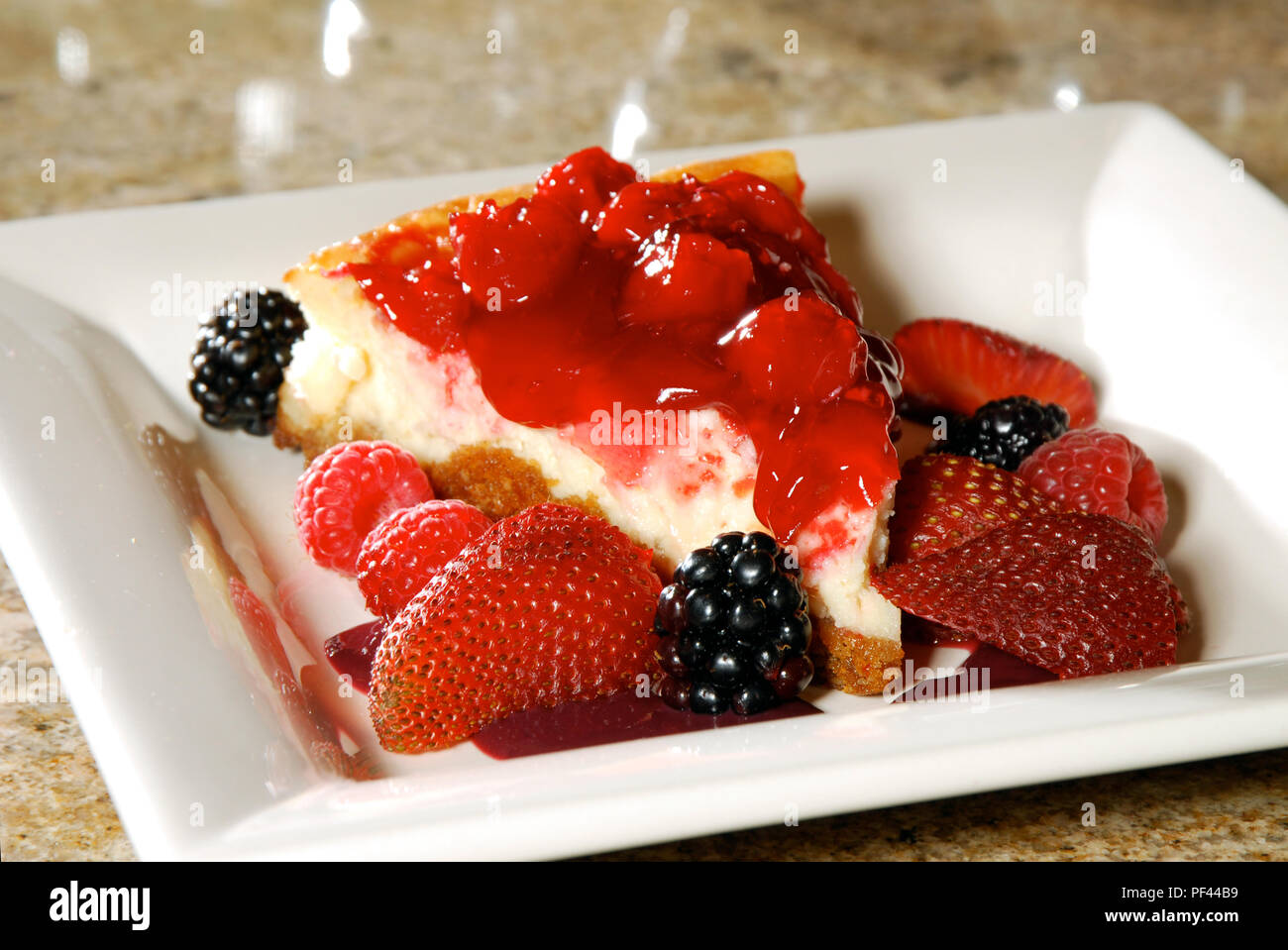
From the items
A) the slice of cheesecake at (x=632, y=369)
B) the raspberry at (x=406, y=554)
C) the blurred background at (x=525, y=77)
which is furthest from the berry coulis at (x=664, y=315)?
the blurred background at (x=525, y=77)

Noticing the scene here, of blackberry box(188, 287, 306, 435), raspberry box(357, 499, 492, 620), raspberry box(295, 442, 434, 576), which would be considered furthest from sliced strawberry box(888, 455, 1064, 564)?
blackberry box(188, 287, 306, 435)

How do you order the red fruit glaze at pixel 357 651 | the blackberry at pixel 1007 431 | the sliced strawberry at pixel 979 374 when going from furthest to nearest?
1. the sliced strawberry at pixel 979 374
2. the blackberry at pixel 1007 431
3. the red fruit glaze at pixel 357 651

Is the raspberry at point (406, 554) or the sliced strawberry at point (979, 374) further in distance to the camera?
the sliced strawberry at point (979, 374)

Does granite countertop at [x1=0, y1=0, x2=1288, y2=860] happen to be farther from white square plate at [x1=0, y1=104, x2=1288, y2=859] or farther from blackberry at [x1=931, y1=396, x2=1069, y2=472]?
blackberry at [x1=931, y1=396, x2=1069, y2=472]

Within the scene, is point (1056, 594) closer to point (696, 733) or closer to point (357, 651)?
point (696, 733)

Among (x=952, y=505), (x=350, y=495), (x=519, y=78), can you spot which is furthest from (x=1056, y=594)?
(x=519, y=78)

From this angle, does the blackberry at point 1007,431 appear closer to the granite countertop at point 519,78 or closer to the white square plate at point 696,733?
the white square plate at point 696,733

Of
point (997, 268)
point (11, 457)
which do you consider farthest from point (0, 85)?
point (997, 268)
